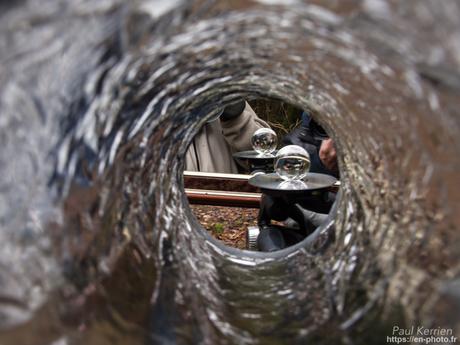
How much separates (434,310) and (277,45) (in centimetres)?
46

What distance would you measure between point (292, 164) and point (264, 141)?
0.91m

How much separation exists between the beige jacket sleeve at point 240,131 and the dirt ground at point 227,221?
613mm

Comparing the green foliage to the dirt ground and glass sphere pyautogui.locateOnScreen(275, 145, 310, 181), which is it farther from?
glass sphere pyautogui.locateOnScreen(275, 145, 310, 181)

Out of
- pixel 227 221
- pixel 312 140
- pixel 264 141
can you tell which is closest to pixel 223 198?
pixel 227 221

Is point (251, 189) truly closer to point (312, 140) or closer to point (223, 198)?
point (223, 198)

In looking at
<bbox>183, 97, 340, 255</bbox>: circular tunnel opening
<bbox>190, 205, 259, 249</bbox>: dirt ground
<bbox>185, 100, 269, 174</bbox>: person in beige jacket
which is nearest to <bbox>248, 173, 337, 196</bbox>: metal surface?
<bbox>183, 97, 340, 255</bbox>: circular tunnel opening

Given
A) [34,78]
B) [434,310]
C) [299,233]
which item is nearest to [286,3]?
[34,78]

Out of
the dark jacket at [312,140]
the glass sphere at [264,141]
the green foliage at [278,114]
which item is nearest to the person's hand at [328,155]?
the dark jacket at [312,140]

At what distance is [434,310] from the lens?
70 cm

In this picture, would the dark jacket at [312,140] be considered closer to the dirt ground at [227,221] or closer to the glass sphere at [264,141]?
the glass sphere at [264,141]

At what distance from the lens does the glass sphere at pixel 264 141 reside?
8.87ft

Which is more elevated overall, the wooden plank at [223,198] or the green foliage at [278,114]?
the green foliage at [278,114]

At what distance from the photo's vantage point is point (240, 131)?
10.2ft

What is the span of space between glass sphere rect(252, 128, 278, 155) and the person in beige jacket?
1.09 feet
